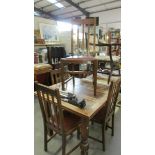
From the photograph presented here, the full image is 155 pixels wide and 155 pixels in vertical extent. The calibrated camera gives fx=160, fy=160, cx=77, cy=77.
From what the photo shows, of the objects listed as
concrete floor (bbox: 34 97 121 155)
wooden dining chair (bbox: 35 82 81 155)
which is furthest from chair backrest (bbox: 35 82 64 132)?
concrete floor (bbox: 34 97 121 155)

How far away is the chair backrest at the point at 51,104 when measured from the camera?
1.39m

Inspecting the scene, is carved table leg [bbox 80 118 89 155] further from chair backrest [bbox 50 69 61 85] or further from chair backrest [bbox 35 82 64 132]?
chair backrest [bbox 50 69 61 85]

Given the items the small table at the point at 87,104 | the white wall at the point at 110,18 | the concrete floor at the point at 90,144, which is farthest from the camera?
the white wall at the point at 110,18

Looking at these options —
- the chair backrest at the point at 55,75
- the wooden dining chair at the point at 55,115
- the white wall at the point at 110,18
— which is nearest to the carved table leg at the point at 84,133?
the wooden dining chair at the point at 55,115

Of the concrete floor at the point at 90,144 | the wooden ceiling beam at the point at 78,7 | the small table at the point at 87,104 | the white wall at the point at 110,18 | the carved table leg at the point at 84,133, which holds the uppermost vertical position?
the wooden ceiling beam at the point at 78,7

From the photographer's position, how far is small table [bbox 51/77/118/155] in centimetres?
138

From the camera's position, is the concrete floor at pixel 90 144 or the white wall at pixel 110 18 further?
the white wall at pixel 110 18

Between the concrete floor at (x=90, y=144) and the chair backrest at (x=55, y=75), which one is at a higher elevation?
the chair backrest at (x=55, y=75)

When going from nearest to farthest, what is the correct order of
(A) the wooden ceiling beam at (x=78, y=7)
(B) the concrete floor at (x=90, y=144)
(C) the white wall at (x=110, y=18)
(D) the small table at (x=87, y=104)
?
(D) the small table at (x=87, y=104) < (B) the concrete floor at (x=90, y=144) < (A) the wooden ceiling beam at (x=78, y=7) < (C) the white wall at (x=110, y=18)

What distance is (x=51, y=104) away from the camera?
160 cm

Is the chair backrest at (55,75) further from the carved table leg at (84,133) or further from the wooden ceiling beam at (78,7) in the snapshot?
the wooden ceiling beam at (78,7)

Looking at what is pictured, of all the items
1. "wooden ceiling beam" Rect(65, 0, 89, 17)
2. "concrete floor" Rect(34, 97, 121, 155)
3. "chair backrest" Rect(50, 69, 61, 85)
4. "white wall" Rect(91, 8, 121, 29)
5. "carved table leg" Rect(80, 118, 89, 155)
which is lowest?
"concrete floor" Rect(34, 97, 121, 155)
